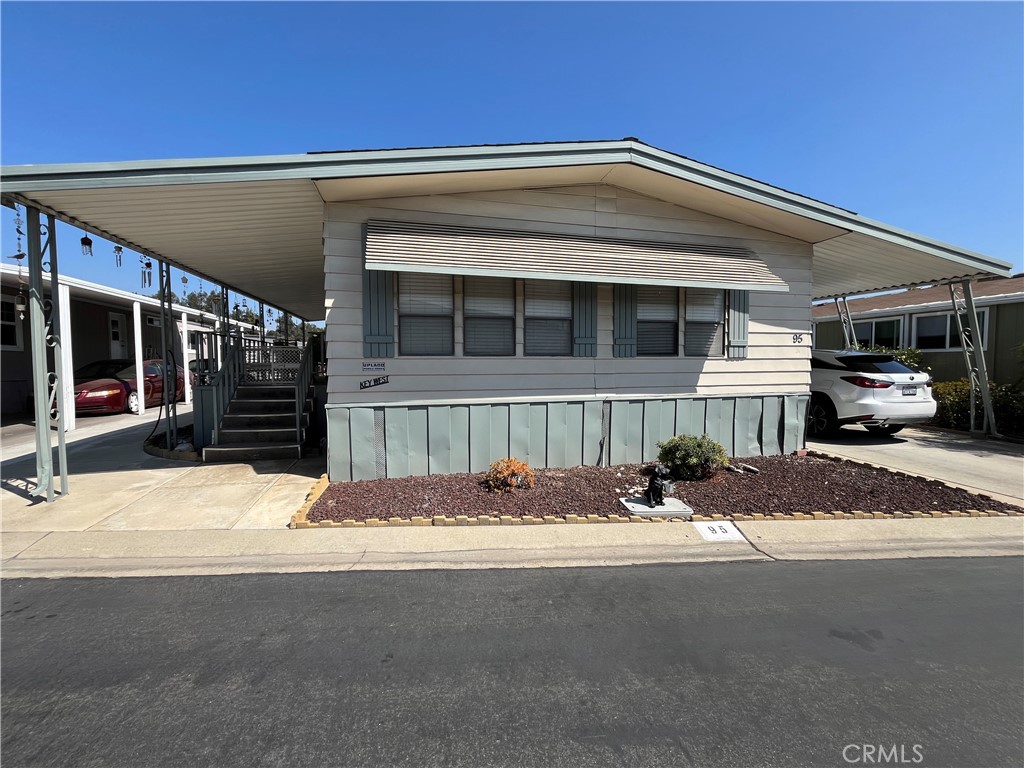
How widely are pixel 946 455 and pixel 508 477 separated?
7111 millimetres

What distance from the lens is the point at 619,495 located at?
548 cm

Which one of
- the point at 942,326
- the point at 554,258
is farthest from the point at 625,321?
the point at 942,326

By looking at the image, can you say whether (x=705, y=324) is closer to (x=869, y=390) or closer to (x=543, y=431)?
(x=543, y=431)

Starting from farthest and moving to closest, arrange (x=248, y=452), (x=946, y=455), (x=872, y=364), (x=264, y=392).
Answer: (x=264, y=392) → (x=872, y=364) → (x=946, y=455) → (x=248, y=452)

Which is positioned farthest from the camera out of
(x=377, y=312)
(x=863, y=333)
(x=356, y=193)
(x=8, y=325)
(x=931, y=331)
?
(x=863, y=333)

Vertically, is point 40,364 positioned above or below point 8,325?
below

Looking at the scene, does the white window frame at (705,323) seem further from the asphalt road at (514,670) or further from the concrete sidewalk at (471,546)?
the asphalt road at (514,670)

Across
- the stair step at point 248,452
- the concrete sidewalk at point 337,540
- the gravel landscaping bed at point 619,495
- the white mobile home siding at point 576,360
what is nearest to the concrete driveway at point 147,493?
the concrete sidewalk at point 337,540

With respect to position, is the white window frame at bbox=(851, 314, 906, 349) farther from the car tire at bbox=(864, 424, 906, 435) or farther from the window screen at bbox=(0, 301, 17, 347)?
the window screen at bbox=(0, 301, 17, 347)

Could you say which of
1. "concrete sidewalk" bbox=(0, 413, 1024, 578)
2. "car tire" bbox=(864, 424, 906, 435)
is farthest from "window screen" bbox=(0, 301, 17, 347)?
"car tire" bbox=(864, 424, 906, 435)

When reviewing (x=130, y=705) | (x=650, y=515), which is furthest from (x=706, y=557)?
(x=130, y=705)

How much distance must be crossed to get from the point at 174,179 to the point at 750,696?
19.8ft

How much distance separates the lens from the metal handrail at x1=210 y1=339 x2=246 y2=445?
766 centimetres

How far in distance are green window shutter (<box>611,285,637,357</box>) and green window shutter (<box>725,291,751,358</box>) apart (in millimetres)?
1517
